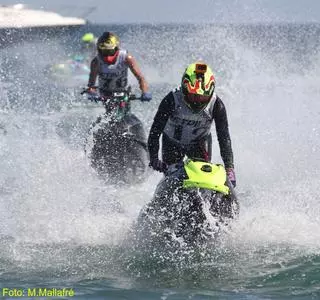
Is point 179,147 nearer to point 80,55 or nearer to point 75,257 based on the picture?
point 75,257

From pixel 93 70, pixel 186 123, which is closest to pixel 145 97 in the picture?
pixel 93 70

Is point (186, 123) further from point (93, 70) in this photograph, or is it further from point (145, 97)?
point (93, 70)

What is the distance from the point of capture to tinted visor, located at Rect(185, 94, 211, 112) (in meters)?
7.90

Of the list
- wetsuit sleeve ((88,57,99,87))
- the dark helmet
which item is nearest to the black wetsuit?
the dark helmet

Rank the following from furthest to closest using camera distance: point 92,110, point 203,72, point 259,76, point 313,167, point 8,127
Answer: point 259,76, point 92,110, point 8,127, point 313,167, point 203,72

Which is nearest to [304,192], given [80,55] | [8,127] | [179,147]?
[179,147]

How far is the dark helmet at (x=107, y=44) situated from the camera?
1172 centimetres

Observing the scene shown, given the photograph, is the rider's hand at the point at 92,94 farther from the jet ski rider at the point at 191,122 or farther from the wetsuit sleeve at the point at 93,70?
the jet ski rider at the point at 191,122

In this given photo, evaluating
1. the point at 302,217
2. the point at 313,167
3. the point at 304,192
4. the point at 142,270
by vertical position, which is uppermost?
the point at 313,167

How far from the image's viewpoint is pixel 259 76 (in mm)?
28797

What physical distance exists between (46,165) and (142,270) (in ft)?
14.8

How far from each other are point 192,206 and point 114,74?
17.4 feet

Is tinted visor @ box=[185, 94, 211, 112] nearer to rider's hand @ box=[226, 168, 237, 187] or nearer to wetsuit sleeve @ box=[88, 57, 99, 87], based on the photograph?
rider's hand @ box=[226, 168, 237, 187]

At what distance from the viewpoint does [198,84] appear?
7824 mm
